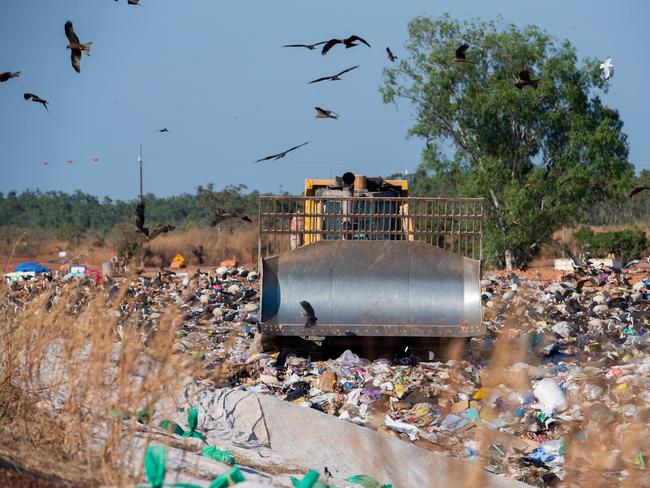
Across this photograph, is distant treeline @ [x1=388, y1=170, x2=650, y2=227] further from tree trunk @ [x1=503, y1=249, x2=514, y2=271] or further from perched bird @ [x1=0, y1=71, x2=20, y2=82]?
perched bird @ [x1=0, y1=71, x2=20, y2=82]

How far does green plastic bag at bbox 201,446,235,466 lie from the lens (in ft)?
16.7

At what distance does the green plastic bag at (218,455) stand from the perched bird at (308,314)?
3.66 meters

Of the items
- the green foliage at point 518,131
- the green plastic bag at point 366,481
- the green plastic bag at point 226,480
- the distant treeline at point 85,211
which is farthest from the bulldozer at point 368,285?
the distant treeline at point 85,211

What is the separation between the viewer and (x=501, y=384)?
28.0 feet

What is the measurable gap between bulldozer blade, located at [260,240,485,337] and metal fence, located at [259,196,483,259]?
7.5 inches

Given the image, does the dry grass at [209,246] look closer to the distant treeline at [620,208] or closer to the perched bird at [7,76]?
the distant treeline at [620,208]

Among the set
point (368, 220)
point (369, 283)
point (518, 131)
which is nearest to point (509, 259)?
point (518, 131)

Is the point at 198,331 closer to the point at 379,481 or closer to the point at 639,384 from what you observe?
the point at 639,384

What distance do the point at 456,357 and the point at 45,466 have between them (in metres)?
5.45

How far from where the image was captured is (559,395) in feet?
25.6

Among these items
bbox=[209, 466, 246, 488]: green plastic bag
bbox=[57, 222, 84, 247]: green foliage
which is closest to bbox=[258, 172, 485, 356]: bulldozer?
bbox=[209, 466, 246, 488]: green plastic bag

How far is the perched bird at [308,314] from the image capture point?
351 inches

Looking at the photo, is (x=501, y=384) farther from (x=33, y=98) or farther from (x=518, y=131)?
(x=518, y=131)

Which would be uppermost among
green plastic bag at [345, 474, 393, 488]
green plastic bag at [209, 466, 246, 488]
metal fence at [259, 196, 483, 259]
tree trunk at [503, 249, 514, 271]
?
metal fence at [259, 196, 483, 259]
